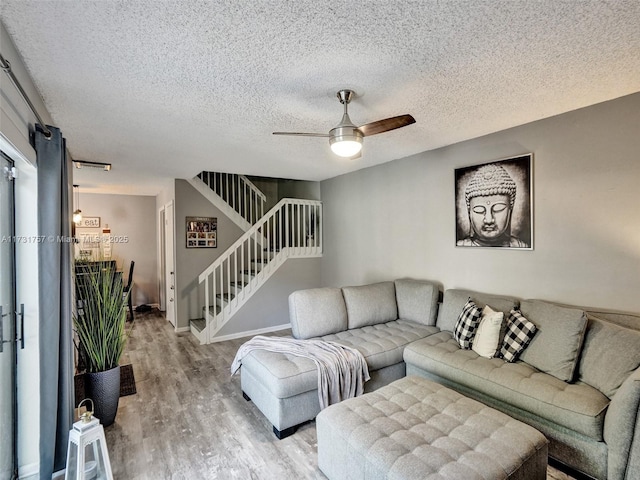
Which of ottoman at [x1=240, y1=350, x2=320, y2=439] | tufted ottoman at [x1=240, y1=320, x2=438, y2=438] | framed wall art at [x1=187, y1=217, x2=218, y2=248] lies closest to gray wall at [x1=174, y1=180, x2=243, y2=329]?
framed wall art at [x1=187, y1=217, x2=218, y2=248]

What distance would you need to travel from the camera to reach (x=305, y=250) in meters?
5.66

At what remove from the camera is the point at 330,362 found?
2633 mm

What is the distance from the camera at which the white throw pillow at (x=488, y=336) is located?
2680mm

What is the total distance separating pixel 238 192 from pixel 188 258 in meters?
1.60

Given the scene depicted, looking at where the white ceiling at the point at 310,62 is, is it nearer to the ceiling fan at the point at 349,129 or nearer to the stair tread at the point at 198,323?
the ceiling fan at the point at 349,129

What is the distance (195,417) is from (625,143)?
4072 mm

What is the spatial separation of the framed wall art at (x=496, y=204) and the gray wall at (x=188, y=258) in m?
4.04

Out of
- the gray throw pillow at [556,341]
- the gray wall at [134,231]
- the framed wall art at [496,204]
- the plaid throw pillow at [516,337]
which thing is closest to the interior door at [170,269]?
the gray wall at [134,231]

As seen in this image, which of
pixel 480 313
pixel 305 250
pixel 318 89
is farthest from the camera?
pixel 305 250

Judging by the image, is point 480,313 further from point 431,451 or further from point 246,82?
point 246,82

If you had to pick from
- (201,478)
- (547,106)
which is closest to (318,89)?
(547,106)

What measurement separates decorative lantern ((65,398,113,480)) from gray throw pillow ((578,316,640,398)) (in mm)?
3096

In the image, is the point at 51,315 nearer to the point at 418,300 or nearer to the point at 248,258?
the point at 418,300

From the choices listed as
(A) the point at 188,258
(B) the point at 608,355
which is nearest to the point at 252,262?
(A) the point at 188,258
